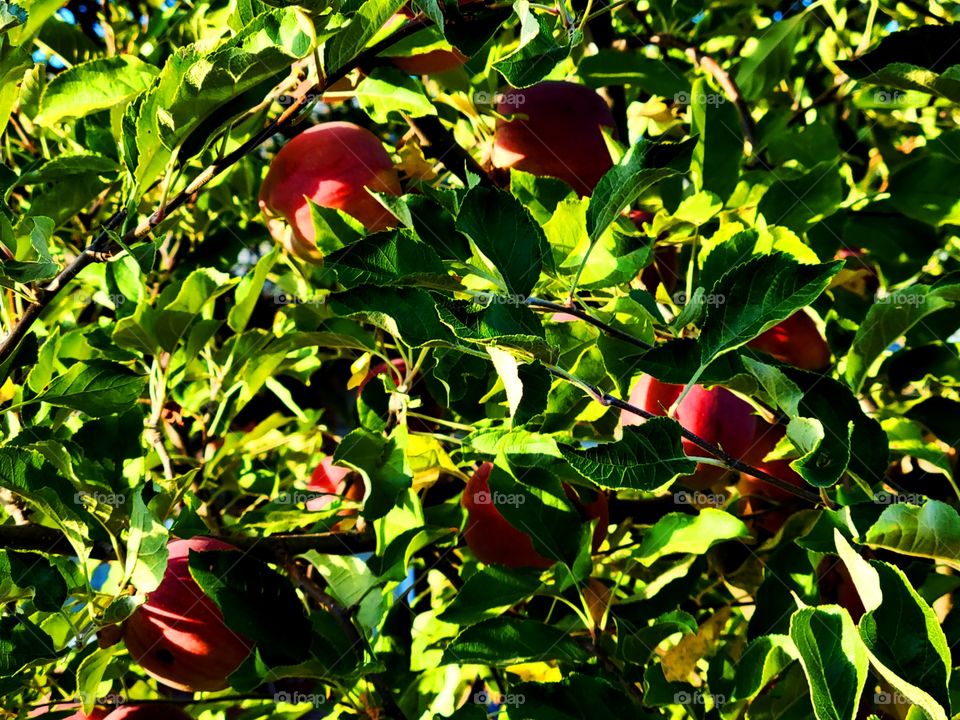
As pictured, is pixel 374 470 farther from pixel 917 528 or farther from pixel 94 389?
pixel 917 528

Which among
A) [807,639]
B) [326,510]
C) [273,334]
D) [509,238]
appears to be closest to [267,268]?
[273,334]

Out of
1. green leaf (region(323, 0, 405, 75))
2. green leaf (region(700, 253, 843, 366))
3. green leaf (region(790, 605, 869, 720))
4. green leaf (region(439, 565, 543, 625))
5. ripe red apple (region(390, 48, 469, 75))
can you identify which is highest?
green leaf (region(323, 0, 405, 75))

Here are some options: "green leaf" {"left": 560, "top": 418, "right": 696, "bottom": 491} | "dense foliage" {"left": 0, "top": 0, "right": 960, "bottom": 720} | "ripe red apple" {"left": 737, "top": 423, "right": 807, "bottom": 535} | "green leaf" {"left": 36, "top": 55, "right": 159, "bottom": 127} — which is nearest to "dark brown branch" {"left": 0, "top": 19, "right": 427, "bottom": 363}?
"dense foliage" {"left": 0, "top": 0, "right": 960, "bottom": 720}

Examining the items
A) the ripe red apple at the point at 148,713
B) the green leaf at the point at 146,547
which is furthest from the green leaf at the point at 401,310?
the ripe red apple at the point at 148,713

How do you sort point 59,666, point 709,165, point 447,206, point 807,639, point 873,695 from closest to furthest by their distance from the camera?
1. point 807,639
2. point 447,206
3. point 873,695
4. point 709,165
5. point 59,666

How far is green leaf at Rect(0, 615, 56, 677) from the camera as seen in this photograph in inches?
34.9

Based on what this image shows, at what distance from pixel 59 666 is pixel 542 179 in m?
0.85

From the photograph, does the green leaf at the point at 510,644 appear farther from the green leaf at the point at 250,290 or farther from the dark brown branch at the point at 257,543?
the green leaf at the point at 250,290

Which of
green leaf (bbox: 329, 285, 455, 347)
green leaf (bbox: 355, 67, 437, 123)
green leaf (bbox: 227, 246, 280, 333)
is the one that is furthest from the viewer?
green leaf (bbox: 227, 246, 280, 333)

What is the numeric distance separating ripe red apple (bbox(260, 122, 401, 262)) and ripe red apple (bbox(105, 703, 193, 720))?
0.55 metres

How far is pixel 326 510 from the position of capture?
3.75 ft

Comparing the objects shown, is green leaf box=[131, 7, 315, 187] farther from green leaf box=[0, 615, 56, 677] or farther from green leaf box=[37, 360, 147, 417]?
green leaf box=[0, 615, 56, 677]

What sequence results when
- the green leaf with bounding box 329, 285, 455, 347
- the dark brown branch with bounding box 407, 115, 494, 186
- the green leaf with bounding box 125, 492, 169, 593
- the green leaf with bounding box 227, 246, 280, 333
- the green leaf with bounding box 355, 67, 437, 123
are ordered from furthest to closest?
1. the dark brown branch with bounding box 407, 115, 494, 186
2. the green leaf with bounding box 227, 246, 280, 333
3. the green leaf with bounding box 355, 67, 437, 123
4. the green leaf with bounding box 125, 492, 169, 593
5. the green leaf with bounding box 329, 285, 455, 347

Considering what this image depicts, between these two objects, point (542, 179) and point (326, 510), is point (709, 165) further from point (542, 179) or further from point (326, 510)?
point (326, 510)
